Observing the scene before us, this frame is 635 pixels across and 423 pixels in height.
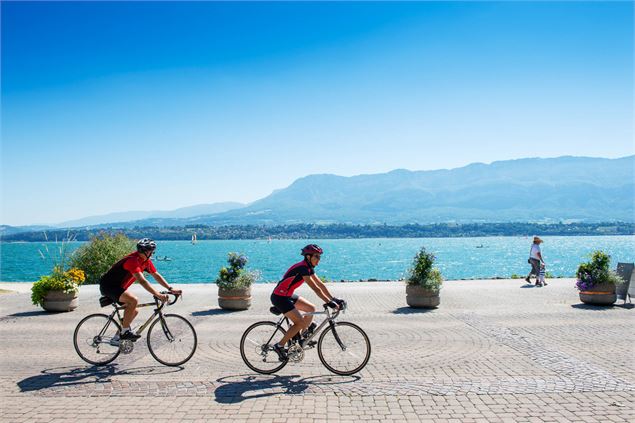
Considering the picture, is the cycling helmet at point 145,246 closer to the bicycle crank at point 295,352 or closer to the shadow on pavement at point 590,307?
the bicycle crank at point 295,352

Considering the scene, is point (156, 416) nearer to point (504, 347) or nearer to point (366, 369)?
point (366, 369)

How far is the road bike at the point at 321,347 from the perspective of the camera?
8.75 meters

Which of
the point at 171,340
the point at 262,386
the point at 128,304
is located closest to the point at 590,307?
the point at 262,386

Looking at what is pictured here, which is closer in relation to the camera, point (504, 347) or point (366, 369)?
point (366, 369)

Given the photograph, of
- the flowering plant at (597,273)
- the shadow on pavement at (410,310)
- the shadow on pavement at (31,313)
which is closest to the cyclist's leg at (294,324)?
the shadow on pavement at (410,310)

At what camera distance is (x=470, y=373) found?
345 inches

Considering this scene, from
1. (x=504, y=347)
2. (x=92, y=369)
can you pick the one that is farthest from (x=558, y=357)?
(x=92, y=369)

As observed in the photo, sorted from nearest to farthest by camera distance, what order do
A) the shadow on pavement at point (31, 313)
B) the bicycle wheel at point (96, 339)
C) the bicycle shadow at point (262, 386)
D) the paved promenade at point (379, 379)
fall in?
the paved promenade at point (379, 379), the bicycle shadow at point (262, 386), the bicycle wheel at point (96, 339), the shadow on pavement at point (31, 313)

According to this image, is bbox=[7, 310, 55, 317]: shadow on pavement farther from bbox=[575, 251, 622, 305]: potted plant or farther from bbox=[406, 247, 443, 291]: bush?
bbox=[575, 251, 622, 305]: potted plant

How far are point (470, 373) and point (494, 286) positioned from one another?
15.6 m

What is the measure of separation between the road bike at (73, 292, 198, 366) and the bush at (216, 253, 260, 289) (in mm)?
6876

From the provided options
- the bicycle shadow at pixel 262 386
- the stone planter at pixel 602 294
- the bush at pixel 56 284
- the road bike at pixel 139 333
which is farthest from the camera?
the stone planter at pixel 602 294

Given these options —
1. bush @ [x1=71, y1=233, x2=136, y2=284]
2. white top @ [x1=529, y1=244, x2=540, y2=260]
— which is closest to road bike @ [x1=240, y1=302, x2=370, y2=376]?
white top @ [x1=529, y1=244, x2=540, y2=260]

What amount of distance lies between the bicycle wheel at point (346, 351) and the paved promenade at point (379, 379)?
0.62 ft
